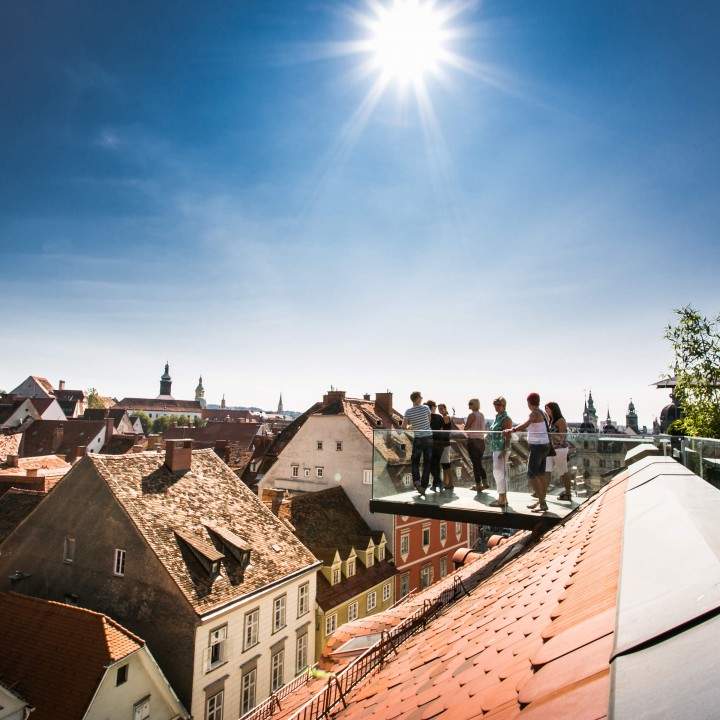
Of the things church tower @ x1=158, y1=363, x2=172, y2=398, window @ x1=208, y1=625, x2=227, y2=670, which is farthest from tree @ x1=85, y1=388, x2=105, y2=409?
window @ x1=208, y1=625, x2=227, y2=670

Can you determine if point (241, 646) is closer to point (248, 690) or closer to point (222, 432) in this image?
point (248, 690)

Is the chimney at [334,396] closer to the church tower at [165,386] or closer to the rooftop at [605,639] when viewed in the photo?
the rooftop at [605,639]

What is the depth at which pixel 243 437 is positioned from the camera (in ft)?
293

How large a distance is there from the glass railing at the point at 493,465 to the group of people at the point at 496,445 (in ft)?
0.06

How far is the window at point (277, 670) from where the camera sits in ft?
63.3

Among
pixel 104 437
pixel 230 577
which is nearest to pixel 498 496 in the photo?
pixel 230 577

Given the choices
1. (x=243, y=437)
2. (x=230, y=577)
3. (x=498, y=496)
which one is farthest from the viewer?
(x=243, y=437)

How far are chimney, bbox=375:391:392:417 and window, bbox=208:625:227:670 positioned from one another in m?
22.8

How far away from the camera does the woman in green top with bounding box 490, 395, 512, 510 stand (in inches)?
378

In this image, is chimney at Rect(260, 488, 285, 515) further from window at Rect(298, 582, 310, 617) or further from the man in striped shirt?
the man in striped shirt

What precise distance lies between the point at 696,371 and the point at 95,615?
24.3 meters

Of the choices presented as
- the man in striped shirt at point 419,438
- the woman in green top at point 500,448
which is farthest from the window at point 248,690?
the woman in green top at point 500,448

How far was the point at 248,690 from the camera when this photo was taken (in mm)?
17969

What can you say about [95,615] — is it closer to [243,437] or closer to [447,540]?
[447,540]
